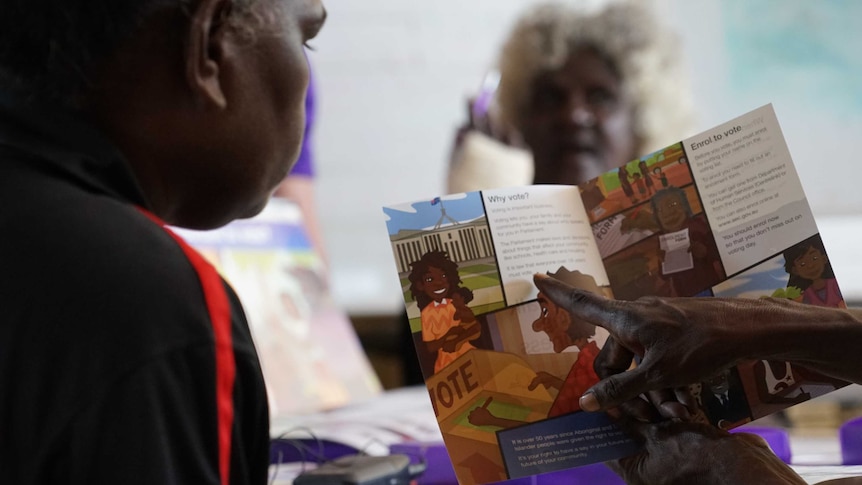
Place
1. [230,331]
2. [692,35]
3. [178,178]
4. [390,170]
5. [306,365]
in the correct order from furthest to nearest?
[390,170]
[692,35]
[306,365]
[178,178]
[230,331]

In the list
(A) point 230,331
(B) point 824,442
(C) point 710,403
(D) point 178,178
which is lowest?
(B) point 824,442

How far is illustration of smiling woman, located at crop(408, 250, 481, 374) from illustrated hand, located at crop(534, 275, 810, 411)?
9 centimetres

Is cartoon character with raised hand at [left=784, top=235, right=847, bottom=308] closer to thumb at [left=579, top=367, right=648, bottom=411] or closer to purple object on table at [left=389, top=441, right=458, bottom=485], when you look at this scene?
thumb at [left=579, top=367, right=648, bottom=411]

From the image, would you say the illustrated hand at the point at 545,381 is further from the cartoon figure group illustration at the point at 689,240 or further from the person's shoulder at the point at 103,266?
the person's shoulder at the point at 103,266

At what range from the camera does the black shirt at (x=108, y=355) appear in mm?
423

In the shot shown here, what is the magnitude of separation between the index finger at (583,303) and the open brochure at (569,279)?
0.04 ft

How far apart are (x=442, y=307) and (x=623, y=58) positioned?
1.44m

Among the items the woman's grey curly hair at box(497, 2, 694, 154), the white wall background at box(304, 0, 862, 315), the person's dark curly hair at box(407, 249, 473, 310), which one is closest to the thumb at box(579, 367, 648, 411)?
the person's dark curly hair at box(407, 249, 473, 310)

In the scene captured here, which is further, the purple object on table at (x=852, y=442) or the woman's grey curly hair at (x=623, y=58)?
the woman's grey curly hair at (x=623, y=58)

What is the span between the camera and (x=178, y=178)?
1.94ft

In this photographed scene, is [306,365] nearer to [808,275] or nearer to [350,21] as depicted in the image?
[808,275]

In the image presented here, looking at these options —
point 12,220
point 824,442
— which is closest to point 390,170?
point 824,442

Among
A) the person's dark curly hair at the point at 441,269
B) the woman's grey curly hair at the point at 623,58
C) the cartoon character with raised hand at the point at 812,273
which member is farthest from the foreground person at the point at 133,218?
the woman's grey curly hair at the point at 623,58

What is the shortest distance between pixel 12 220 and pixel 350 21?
2163 millimetres
